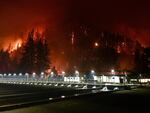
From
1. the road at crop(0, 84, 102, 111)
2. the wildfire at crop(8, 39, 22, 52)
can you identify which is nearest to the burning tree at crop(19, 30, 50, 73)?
the wildfire at crop(8, 39, 22, 52)

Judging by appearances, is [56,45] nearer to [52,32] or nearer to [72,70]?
[52,32]

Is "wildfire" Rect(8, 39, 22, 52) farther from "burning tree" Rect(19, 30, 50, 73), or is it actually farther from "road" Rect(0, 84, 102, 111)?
"road" Rect(0, 84, 102, 111)

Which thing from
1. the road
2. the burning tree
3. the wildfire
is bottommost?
the road

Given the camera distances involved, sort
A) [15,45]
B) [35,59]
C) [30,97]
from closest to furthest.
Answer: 1. [30,97]
2. [35,59]
3. [15,45]

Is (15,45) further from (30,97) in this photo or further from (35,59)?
(30,97)

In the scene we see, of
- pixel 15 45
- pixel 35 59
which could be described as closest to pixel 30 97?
pixel 35 59

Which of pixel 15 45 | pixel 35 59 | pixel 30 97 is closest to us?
pixel 30 97

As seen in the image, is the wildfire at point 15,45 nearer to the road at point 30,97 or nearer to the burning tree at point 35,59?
the burning tree at point 35,59

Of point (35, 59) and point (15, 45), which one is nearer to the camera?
point (35, 59)

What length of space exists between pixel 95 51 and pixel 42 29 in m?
50.8

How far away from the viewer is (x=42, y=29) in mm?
133750

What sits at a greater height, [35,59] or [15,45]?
[15,45]

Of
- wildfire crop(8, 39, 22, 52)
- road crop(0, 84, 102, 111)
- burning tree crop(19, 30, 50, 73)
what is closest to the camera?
road crop(0, 84, 102, 111)

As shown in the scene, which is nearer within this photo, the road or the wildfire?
the road
